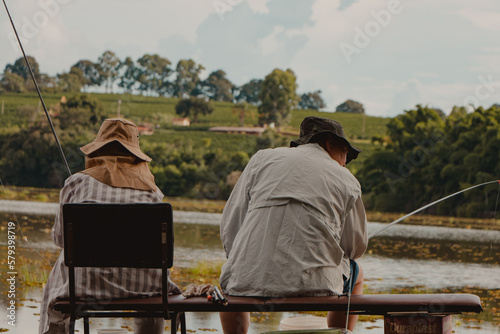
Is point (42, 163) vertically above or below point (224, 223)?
below

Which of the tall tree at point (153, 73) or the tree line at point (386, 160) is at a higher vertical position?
the tall tree at point (153, 73)

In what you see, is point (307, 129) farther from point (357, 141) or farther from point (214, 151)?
point (357, 141)

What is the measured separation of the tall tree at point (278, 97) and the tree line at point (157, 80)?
168 inches

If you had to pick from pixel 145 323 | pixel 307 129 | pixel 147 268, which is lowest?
pixel 145 323

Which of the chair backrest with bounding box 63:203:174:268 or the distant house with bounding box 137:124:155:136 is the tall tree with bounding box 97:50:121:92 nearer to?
the distant house with bounding box 137:124:155:136

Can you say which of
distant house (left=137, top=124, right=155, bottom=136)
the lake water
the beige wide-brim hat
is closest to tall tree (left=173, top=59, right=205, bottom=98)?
distant house (left=137, top=124, right=155, bottom=136)

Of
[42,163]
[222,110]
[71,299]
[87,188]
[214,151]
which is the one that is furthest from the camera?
[222,110]

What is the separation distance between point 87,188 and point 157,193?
335 millimetres

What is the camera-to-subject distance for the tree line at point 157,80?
74.4m

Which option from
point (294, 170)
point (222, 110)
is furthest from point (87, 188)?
point (222, 110)

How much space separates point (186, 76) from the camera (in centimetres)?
8100

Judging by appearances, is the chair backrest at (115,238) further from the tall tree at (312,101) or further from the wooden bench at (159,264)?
the tall tree at (312,101)

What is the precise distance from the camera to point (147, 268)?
3129mm

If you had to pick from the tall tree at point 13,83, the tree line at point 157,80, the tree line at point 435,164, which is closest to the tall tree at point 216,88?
the tree line at point 157,80
